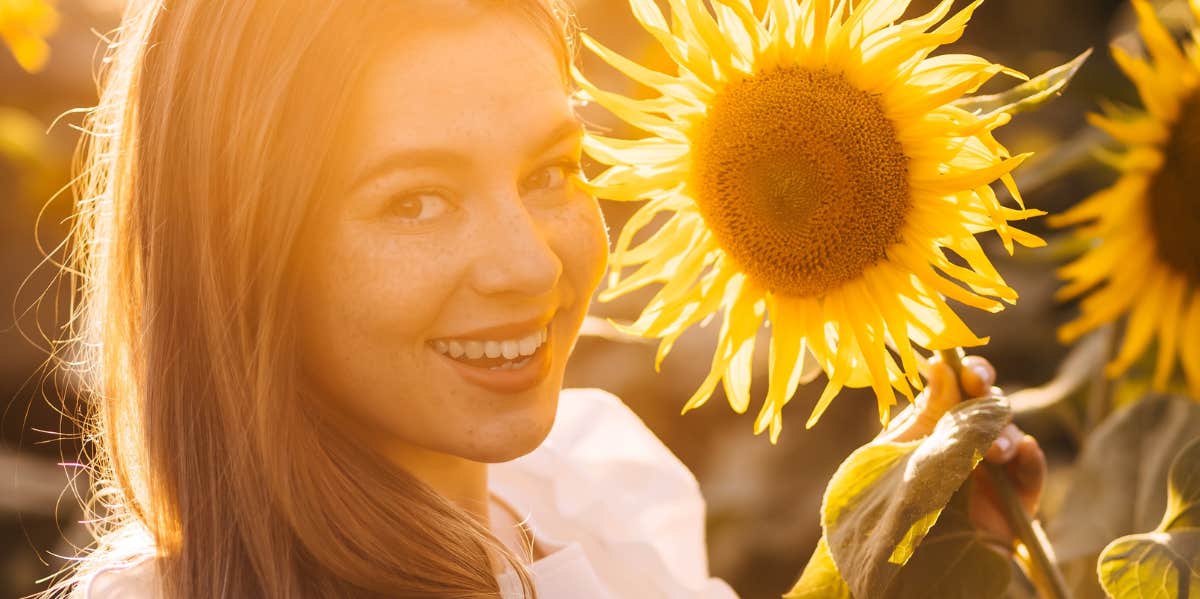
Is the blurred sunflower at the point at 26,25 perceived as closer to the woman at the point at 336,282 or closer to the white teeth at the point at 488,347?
the woman at the point at 336,282

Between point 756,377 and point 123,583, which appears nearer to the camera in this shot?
point 123,583

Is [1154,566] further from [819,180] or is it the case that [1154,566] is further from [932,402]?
[819,180]

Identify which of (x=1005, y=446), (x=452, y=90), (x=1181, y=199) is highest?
(x=452, y=90)

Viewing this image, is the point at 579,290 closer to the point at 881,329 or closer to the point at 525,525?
the point at 881,329

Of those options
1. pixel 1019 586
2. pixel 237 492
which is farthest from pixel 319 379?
pixel 1019 586

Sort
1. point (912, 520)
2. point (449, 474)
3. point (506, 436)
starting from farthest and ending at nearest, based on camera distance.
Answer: point (449, 474), point (506, 436), point (912, 520)

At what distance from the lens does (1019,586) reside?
1.09m

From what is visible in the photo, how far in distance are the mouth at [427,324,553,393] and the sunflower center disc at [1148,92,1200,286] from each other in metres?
0.72

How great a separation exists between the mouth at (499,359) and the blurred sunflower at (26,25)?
1.31 feet

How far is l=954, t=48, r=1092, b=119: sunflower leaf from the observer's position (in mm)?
724

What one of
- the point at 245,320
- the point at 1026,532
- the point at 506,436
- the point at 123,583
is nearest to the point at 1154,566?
the point at 1026,532

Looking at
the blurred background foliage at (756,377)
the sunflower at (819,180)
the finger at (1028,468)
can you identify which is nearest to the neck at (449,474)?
the sunflower at (819,180)

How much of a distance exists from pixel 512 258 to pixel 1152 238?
2.55 feet

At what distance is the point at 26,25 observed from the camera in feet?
3.25
